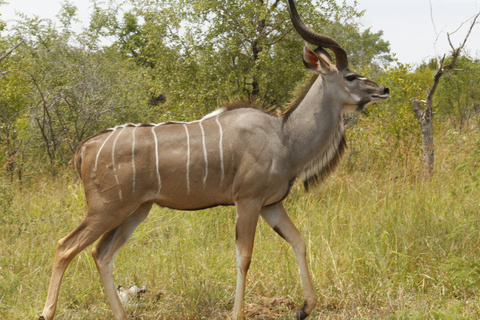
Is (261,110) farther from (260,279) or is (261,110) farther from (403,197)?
(403,197)

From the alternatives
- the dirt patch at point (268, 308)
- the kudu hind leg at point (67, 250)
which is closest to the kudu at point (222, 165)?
the kudu hind leg at point (67, 250)

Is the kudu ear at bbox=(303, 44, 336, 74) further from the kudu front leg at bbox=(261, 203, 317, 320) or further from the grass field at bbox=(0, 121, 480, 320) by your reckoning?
the kudu front leg at bbox=(261, 203, 317, 320)

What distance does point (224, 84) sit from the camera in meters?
6.34

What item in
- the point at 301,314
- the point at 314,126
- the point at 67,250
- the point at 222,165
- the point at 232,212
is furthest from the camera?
the point at 232,212

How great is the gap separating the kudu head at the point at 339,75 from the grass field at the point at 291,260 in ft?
2.23

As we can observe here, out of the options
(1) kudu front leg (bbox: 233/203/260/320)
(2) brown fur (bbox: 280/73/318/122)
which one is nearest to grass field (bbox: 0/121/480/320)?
(1) kudu front leg (bbox: 233/203/260/320)

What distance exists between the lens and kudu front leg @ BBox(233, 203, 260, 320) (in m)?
3.27

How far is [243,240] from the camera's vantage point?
330 cm

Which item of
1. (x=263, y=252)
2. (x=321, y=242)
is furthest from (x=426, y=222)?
(x=263, y=252)

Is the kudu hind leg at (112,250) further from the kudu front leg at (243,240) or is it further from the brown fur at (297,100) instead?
the brown fur at (297,100)

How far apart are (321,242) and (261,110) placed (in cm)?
141

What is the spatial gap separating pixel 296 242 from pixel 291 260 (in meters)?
0.60

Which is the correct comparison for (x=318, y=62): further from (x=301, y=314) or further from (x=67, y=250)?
(x=67, y=250)

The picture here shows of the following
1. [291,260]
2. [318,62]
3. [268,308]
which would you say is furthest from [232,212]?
[318,62]
